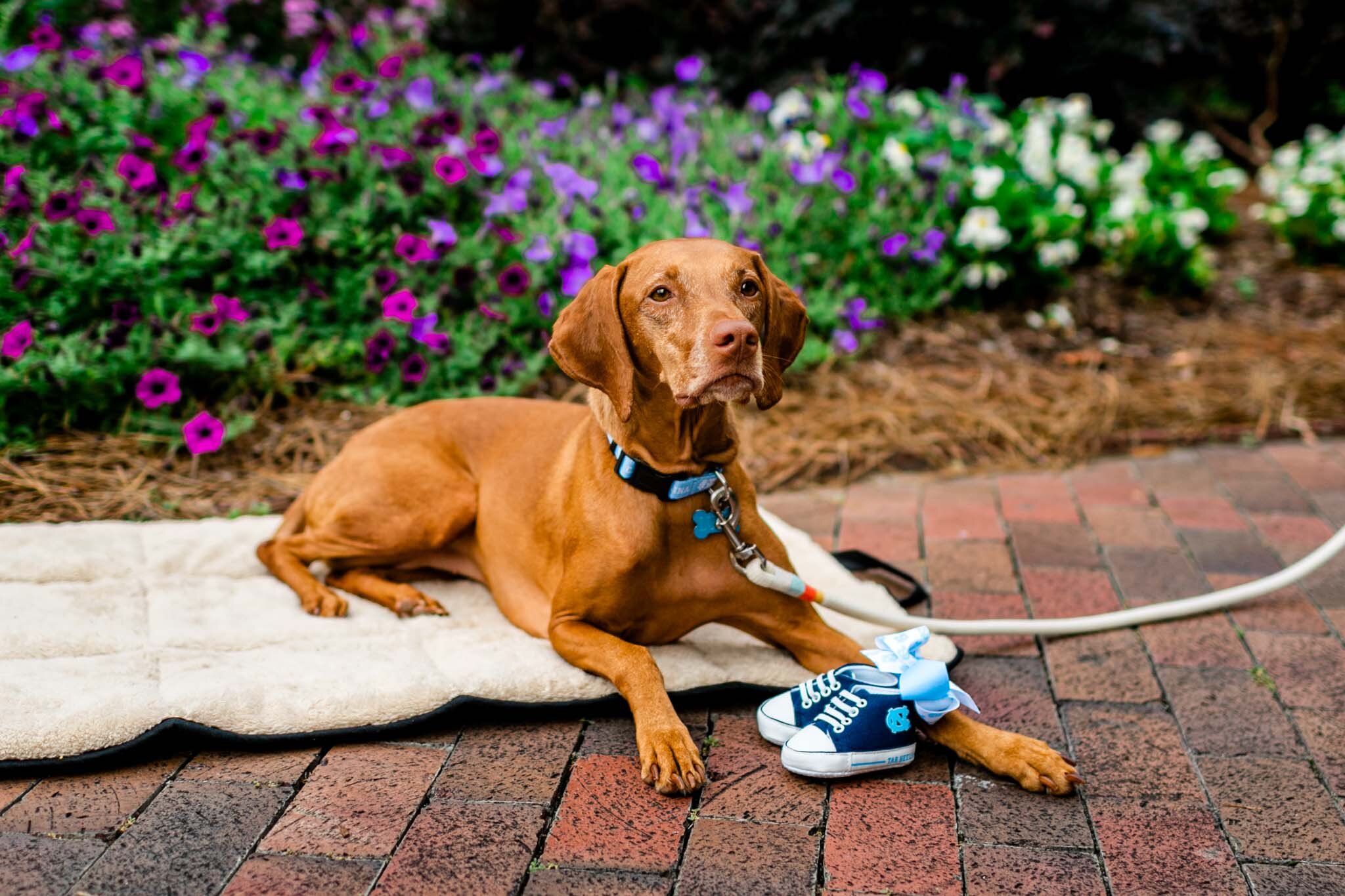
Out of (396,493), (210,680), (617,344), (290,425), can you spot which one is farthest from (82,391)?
(617,344)

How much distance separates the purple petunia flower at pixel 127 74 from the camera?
4793 millimetres

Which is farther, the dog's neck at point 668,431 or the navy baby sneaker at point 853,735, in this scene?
the dog's neck at point 668,431

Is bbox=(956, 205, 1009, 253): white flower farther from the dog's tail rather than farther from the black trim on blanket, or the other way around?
the dog's tail

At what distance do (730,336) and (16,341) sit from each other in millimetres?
2934

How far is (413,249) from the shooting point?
4719 mm

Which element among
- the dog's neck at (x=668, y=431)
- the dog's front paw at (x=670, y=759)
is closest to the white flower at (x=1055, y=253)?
the dog's neck at (x=668, y=431)

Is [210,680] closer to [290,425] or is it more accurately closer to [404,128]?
[290,425]

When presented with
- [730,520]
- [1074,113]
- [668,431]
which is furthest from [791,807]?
[1074,113]

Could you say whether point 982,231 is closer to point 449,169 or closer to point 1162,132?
point 1162,132

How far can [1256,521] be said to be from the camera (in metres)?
4.11

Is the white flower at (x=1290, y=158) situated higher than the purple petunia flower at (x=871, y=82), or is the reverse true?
the purple petunia flower at (x=871, y=82)

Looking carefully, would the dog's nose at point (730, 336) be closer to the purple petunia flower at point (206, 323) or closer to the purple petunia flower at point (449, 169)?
the purple petunia flower at point (206, 323)

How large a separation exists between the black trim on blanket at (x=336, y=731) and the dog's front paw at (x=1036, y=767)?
1.99 feet

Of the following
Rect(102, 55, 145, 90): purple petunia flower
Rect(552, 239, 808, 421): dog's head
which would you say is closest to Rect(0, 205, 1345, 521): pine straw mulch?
Rect(102, 55, 145, 90): purple petunia flower
